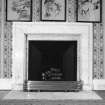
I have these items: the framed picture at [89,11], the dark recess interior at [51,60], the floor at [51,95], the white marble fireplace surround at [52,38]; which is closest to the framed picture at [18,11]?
the white marble fireplace surround at [52,38]

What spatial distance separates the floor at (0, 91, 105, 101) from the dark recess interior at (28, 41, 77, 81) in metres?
0.43

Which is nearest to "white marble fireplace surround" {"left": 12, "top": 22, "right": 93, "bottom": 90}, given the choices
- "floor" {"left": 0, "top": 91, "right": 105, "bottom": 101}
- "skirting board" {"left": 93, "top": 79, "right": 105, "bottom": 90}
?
"skirting board" {"left": 93, "top": 79, "right": 105, "bottom": 90}

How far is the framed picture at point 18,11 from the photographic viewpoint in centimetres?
543

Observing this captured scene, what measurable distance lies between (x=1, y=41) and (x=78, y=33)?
154 cm

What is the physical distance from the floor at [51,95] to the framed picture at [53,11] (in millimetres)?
Result: 1471

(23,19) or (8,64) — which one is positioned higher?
(23,19)

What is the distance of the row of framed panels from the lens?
5.43m

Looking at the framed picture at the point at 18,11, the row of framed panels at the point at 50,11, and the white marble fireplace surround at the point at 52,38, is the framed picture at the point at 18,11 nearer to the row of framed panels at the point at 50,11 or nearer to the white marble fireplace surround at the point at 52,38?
the row of framed panels at the point at 50,11

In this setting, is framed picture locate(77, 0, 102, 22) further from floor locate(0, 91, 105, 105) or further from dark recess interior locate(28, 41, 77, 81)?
floor locate(0, 91, 105, 105)

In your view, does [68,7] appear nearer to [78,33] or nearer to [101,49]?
[78,33]

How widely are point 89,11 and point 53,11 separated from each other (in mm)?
715

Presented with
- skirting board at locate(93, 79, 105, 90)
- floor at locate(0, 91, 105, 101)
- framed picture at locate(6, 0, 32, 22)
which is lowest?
floor at locate(0, 91, 105, 101)

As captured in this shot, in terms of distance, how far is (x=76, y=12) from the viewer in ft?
17.9

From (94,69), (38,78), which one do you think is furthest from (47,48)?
(94,69)
